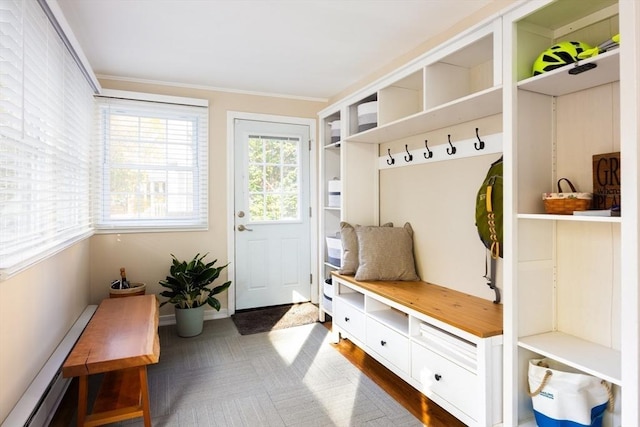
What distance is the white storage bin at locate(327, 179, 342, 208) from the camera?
332 cm

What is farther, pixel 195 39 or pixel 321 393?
pixel 195 39

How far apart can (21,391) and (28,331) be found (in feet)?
0.87

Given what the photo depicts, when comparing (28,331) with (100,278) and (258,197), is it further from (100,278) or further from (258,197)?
(258,197)

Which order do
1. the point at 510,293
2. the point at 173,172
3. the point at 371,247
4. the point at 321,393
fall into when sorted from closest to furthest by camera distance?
the point at 510,293 < the point at 321,393 < the point at 371,247 < the point at 173,172

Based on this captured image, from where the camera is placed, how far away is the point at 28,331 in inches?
69.4

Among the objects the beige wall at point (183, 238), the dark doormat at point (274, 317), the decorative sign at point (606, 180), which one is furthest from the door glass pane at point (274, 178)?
the decorative sign at point (606, 180)

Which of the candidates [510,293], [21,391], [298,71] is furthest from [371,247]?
[21,391]

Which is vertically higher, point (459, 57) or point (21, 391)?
point (459, 57)

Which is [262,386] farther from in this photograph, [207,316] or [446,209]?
[446,209]

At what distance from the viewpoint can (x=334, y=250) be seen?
338 centimetres

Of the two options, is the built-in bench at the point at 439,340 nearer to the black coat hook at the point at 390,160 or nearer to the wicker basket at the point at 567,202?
the wicker basket at the point at 567,202

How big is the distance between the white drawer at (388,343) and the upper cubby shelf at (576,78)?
1.53m

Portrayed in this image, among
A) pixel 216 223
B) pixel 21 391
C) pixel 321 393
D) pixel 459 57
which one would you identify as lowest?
pixel 321 393

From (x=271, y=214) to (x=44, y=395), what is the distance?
2.47m
